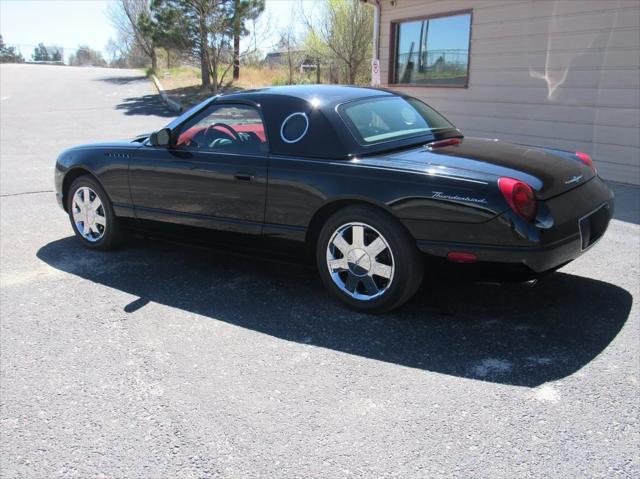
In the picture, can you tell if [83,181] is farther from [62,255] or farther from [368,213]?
[368,213]

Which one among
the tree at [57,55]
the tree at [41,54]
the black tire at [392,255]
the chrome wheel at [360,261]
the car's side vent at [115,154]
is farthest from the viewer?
the tree at [57,55]

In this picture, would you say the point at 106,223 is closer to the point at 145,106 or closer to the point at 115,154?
the point at 115,154

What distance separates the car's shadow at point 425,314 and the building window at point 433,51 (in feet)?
24.5

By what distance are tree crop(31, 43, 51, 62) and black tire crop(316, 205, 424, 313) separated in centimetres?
7296

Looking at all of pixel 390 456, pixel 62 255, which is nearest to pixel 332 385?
pixel 390 456

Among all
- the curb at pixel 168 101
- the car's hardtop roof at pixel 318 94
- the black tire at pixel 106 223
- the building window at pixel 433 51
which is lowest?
the black tire at pixel 106 223

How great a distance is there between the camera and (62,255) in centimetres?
546

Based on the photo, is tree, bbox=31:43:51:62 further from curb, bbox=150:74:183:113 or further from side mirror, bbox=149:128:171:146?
side mirror, bbox=149:128:171:146

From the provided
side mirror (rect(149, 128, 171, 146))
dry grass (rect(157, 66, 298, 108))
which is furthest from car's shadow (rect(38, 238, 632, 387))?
dry grass (rect(157, 66, 298, 108))

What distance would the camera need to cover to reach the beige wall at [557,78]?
845 cm

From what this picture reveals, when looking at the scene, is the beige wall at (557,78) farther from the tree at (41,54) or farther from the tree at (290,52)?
the tree at (41,54)

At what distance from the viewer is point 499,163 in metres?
3.71

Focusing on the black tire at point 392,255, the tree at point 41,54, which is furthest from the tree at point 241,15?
the tree at point 41,54

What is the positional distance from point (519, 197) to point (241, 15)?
22.1 metres
